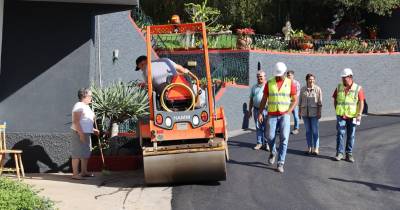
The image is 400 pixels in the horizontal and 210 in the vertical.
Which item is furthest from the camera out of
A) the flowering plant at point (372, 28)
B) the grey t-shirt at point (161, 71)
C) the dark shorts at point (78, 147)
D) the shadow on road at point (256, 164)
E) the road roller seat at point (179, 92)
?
the flowering plant at point (372, 28)

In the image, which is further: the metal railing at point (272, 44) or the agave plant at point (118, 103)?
the metal railing at point (272, 44)

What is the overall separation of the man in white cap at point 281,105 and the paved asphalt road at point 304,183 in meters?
0.53

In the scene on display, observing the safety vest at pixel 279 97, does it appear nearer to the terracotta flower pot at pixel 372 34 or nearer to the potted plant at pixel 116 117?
the potted plant at pixel 116 117

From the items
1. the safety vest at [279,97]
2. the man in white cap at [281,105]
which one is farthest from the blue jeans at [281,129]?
the safety vest at [279,97]

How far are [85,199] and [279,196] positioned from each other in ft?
8.90

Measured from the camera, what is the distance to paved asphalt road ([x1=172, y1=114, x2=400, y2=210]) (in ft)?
27.6

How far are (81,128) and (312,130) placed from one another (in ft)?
14.4

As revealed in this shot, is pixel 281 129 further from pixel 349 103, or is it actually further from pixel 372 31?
pixel 372 31

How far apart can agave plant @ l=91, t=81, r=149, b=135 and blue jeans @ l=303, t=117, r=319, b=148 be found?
3.11 meters

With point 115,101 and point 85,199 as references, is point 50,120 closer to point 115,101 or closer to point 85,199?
point 115,101

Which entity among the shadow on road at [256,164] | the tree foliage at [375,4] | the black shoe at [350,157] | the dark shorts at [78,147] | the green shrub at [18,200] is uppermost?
the tree foliage at [375,4]

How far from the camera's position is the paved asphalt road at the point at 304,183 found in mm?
8414

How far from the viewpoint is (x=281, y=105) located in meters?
10.3

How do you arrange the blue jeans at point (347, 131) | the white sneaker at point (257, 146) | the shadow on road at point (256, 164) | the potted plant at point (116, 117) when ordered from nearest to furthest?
the shadow on road at point (256, 164)
the potted plant at point (116, 117)
the blue jeans at point (347, 131)
the white sneaker at point (257, 146)
